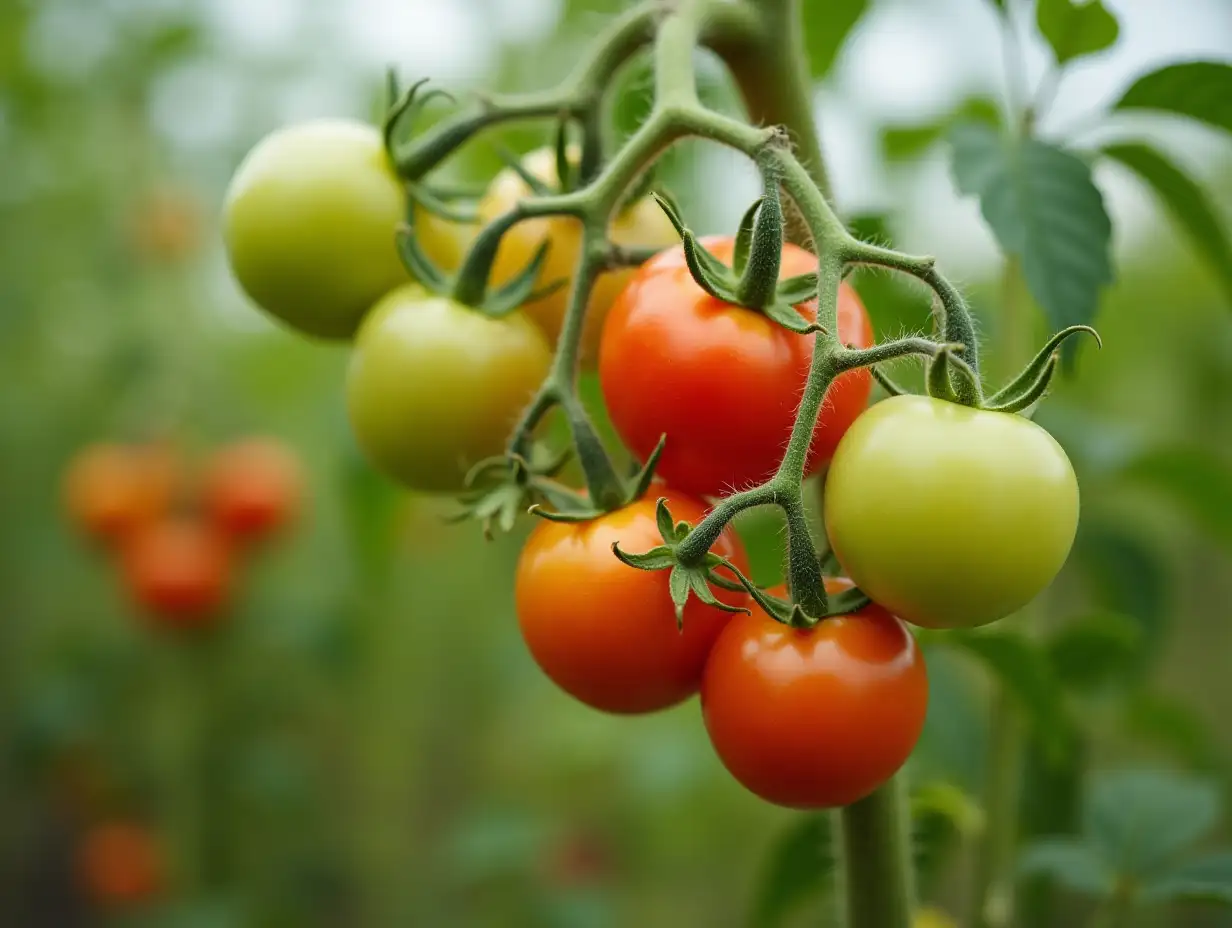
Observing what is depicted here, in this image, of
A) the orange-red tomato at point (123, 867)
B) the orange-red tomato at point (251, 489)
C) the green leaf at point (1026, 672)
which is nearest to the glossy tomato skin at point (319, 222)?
the green leaf at point (1026, 672)

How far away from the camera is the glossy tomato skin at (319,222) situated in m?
0.67

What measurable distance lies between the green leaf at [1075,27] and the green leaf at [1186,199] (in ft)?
0.25

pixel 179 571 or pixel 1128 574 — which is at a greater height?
pixel 1128 574

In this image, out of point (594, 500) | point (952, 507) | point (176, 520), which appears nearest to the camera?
point (952, 507)

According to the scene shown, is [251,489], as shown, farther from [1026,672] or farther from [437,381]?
[1026,672]

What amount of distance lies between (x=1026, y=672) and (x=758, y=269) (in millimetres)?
351

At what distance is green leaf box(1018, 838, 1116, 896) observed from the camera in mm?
795

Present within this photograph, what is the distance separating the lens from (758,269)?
506mm

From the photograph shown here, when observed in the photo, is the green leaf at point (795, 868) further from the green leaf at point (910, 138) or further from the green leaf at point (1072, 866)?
the green leaf at point (910, 138)

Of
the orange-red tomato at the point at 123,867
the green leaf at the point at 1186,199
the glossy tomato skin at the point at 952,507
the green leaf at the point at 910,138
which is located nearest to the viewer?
the glossy tomato skin at the point at 952,507

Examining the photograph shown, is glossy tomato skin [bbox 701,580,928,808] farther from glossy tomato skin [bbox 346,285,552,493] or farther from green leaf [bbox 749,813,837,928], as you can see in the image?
green leaf [bbox 749,813,837,928]

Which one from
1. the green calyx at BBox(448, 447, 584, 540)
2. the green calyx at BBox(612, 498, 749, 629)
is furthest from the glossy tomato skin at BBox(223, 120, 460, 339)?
the green calyx at BBox(612, 498, 749, 629)

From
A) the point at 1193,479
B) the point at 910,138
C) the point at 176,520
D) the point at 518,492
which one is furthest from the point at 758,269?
the point at 176,520

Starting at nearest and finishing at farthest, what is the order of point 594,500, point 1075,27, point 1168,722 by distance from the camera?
point 594,500
point 1075,27
point 1168,722
